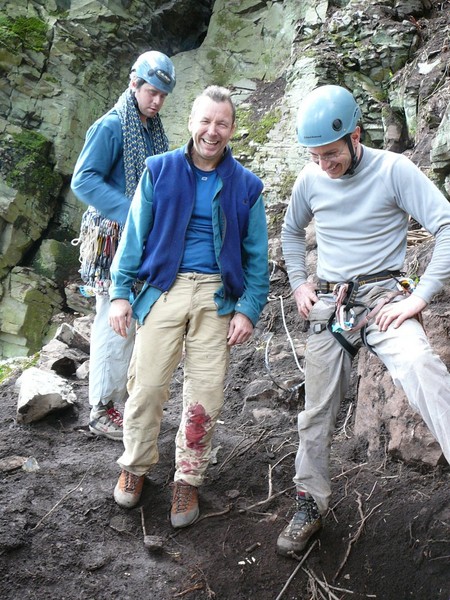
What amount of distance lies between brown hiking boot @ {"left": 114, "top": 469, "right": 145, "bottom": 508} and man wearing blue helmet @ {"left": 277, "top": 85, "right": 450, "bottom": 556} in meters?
0.86

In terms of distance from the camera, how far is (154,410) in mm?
2990

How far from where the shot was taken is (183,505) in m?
3.05

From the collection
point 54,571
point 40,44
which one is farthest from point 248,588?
point 40,44

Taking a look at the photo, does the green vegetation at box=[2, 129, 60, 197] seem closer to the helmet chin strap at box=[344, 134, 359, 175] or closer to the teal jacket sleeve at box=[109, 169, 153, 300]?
the teal jacket sleeve at box=[109, 169, 153, 300]

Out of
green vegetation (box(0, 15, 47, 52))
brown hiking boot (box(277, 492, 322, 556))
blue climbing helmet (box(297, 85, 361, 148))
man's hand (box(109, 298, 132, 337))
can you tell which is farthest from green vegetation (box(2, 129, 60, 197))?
brown hiking boot (box(277, 492, 322, 556))

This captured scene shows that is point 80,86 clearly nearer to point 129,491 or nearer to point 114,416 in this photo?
point 114,416

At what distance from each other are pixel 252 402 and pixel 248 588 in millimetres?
2028

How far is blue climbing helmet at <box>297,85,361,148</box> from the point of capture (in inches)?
102

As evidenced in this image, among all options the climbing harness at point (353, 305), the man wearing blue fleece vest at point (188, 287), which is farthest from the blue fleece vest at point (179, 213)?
the climbing harness at point (353, 305)

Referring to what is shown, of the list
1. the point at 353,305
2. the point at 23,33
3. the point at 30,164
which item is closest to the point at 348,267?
the point at 353,305

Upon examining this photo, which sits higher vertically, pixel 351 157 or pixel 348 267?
pixel 351 157

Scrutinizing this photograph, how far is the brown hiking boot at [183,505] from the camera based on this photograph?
3025mm

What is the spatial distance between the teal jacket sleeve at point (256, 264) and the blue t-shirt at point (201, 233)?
21cm

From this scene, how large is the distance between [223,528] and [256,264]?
145 cm
